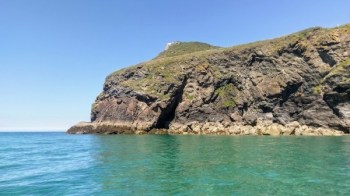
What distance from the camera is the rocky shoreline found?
97.5 m

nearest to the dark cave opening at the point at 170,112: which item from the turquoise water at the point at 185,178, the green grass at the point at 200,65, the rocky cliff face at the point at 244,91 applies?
the rocky cliff face at the point at 244,91

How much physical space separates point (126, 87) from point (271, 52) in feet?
189

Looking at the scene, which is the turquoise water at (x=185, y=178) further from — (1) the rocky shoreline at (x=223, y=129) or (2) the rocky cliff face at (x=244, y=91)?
(2) the rocky cliff face at (x=244, y=91)

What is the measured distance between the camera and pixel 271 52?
373ft

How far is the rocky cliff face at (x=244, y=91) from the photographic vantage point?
9819 centimetres

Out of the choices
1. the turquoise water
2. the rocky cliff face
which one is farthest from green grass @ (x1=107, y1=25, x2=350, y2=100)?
the turquoise water

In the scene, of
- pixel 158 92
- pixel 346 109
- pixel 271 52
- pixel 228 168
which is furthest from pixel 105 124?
pixel 228 168

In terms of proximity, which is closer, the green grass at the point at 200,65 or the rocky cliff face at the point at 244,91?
the rocky cliff face at the point at 244,91

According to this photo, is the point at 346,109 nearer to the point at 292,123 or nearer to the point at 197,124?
the point at 292,123

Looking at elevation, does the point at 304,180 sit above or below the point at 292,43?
below

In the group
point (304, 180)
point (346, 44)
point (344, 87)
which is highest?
point (346, 44)

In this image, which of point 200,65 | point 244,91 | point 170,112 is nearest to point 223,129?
point 244,91

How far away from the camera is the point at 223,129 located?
111188 mm

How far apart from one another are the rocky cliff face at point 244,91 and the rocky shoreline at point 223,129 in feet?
0.96
